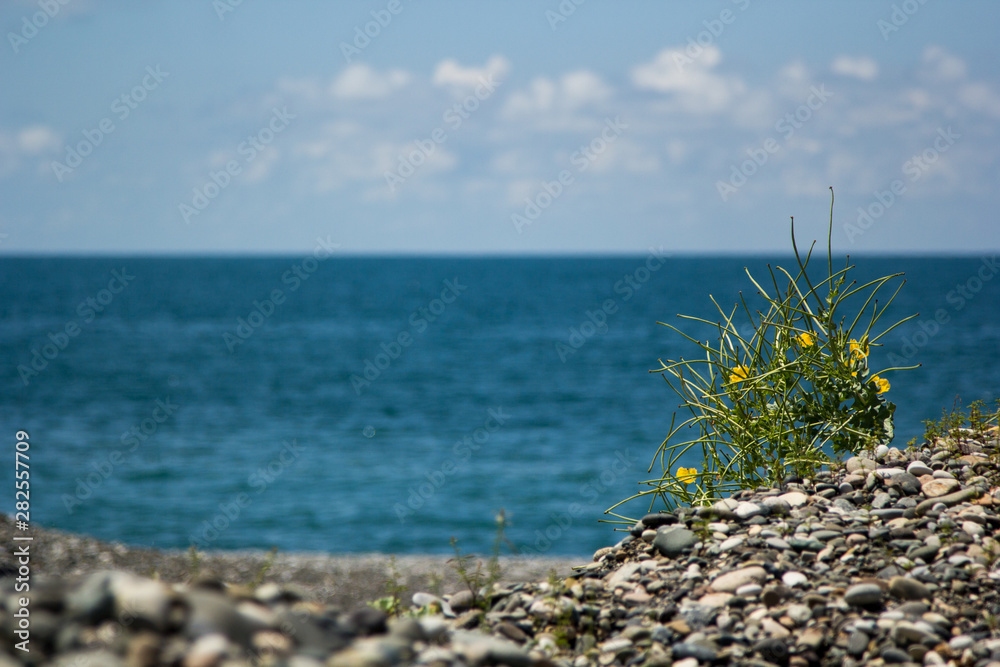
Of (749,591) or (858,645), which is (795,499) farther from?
(858,645)

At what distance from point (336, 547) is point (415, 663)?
33.4ft

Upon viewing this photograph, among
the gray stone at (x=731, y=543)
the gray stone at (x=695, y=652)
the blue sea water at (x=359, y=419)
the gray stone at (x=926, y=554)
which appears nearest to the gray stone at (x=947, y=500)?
the gray stone at (x=926, y=554)

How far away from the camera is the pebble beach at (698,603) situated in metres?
1.77

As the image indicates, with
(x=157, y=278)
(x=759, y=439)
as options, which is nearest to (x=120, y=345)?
(x=759, y=439)

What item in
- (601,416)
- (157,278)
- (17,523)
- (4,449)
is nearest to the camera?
(17,523)

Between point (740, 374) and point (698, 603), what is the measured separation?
1.44 meters

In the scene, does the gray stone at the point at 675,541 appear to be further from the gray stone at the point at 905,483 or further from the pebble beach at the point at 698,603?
the gray stone at the point at 905,483

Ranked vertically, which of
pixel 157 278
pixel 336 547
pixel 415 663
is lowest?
pixel 336 547

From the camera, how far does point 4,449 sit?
16094 mm

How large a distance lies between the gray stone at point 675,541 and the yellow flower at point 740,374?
38.4 inches

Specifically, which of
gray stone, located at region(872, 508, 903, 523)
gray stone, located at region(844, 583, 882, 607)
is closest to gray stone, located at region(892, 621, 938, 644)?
gray stone, located at region(844, 583, 882, 607)

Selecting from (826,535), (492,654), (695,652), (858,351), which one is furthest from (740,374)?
(492,654)

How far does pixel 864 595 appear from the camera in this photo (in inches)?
96.7

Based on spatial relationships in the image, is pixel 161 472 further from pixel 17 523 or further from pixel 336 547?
pixel 17 523
